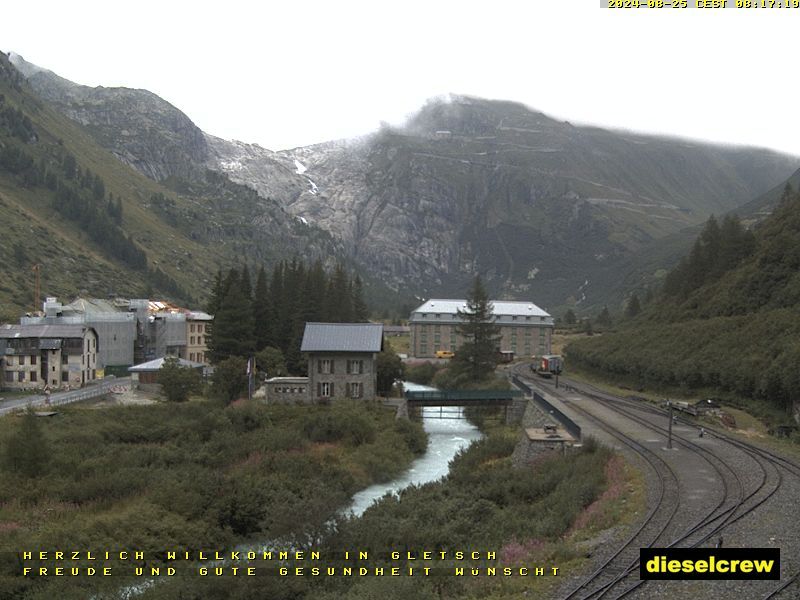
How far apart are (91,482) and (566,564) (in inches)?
1161

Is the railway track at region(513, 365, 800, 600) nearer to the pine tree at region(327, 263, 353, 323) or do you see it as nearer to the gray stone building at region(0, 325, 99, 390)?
the pine tree at region(327, 263, 353, 323)

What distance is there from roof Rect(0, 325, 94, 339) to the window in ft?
114

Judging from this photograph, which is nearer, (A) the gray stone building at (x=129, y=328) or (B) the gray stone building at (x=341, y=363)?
(B) the gray stone building at (x=341, y=363)

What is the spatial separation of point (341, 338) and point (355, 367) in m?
3.31

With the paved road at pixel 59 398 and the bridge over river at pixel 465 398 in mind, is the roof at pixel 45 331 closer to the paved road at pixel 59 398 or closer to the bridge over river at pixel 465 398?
the paved road at pixel 59 398

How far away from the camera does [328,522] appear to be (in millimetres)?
28734

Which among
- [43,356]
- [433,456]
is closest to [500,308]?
[433,456]

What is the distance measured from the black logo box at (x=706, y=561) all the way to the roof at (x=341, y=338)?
1773 inches

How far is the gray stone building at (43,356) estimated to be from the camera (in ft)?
248

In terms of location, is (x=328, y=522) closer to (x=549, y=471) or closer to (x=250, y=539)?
(x=250, y=539)

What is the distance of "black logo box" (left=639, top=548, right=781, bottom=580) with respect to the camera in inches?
770

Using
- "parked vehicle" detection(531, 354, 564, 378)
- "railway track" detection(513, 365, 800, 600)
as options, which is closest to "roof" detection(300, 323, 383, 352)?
"railway track" detection(513, 365, 800, 600)

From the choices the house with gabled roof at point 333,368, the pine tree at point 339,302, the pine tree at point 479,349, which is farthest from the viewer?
the pine tree at point 339,302

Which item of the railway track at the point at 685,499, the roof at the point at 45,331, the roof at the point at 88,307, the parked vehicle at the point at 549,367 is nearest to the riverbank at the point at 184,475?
the railway track at the point at 685,499
